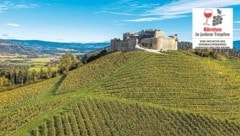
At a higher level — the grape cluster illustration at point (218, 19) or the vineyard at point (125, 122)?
the grape cluster illustration at point (218, 19)

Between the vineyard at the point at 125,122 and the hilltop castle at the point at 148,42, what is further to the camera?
the hilltop castle at the point at 148,42

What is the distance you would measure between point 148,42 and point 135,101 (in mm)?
43282

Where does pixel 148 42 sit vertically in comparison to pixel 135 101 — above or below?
Result: above

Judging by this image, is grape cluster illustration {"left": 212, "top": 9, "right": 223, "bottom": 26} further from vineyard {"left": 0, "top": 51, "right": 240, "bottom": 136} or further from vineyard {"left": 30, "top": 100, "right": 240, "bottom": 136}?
vineyard {"left": 30, "top": 100, "right": 240, "bottom": 136}

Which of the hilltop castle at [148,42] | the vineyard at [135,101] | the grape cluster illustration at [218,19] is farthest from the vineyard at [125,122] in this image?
the hilltop castle at [148,42]

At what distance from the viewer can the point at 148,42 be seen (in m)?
117

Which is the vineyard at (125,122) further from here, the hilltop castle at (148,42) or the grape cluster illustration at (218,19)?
the hilltop castle at (148,42)

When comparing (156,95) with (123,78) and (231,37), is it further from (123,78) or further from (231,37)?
(231,37)

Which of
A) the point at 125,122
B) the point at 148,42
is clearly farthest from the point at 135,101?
the point at 148,42

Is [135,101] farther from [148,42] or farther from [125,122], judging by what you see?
[148,42]

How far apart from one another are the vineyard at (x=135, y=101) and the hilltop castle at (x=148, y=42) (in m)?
9.83

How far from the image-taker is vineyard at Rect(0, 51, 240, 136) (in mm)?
64625

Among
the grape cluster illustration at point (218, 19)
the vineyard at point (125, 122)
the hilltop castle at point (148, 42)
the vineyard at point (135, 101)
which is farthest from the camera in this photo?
the hilltop castle at point (148, 42)

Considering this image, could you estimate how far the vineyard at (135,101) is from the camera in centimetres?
6462
